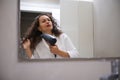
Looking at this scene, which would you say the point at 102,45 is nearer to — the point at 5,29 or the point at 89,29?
the point at 89,29

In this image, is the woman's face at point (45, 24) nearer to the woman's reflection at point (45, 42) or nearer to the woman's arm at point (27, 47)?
the woman's reflection at point (45, 42)

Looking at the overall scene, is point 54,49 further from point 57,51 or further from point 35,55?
point 35,55

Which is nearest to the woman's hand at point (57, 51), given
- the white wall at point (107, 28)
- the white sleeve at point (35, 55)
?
the white sleeve at point (35, 55)

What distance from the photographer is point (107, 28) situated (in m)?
2.47

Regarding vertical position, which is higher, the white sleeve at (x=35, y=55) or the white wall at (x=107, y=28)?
the white wall at (x=107, y=28)

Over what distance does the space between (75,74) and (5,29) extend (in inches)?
34.9

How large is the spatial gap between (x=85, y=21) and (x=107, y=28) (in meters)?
0.31

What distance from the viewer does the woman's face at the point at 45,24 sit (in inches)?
85.8

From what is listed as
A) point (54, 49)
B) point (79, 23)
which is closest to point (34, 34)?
point (54, 49)

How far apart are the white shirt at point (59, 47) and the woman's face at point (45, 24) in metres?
0.11

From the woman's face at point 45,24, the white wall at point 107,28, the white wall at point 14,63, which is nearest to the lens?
the white wall at point 14,63

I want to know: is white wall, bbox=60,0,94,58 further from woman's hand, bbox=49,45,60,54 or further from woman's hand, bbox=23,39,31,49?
woman's hand, bbox=23,39,31,49

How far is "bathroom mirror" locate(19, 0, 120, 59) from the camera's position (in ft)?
7.03

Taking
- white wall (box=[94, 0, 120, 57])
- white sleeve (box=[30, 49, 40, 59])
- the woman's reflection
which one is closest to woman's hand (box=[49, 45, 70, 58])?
the woman's reflection
